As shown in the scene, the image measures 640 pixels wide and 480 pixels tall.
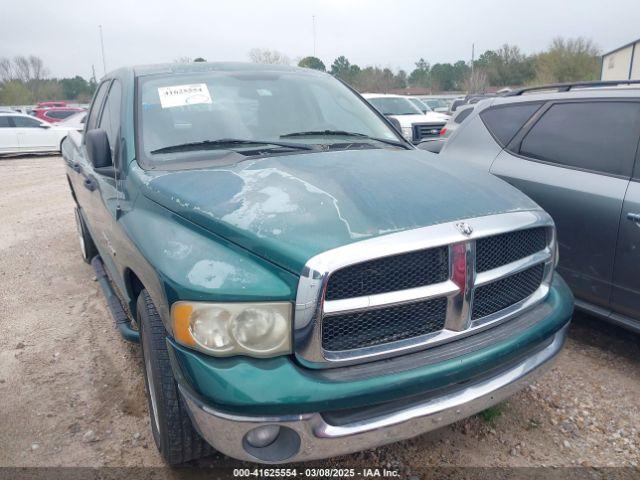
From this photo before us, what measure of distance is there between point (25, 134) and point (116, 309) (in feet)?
49.5

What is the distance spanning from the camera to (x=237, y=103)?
10.2 feet

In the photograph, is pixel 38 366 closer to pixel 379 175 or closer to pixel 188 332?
pixel 188 332

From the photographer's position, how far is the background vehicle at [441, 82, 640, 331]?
119 inches

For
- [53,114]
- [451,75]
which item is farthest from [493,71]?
[53,114]

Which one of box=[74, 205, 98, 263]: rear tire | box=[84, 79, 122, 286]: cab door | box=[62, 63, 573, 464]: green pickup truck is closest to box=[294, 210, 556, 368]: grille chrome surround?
box=[62, 63, 573, 464]: green pickup truck

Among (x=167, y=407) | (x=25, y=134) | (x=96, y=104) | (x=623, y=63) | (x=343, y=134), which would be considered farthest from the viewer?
(x=623, y=63)

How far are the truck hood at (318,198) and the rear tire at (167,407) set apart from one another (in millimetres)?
499

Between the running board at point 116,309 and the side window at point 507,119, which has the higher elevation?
the side window at point 507,119

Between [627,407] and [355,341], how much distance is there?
1901 millimetres

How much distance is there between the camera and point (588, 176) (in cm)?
327

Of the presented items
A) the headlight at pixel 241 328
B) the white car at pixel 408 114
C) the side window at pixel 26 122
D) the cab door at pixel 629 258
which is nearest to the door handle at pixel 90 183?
the headlight at pixel 241 328

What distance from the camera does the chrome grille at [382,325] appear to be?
183 centimetres

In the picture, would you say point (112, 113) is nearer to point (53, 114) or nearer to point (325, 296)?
point (325, 296)

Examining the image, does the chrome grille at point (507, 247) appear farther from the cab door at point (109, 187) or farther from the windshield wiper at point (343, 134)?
the cab door at point (109, 187)
